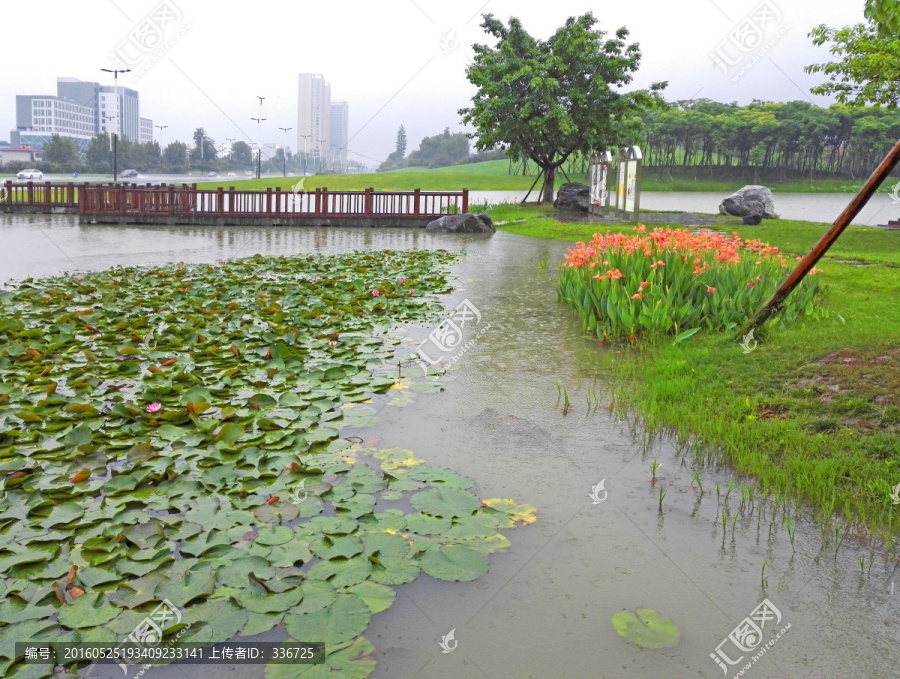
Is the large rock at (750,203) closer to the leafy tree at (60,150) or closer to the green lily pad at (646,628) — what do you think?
the green lily pad at (646,628)

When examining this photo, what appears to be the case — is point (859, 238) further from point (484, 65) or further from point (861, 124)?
point (861, 124)

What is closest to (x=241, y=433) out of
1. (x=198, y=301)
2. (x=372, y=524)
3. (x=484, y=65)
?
(x=372, y=524)

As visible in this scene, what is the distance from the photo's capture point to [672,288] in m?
6.79

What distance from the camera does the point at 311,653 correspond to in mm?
2217

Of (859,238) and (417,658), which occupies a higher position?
(859,238)

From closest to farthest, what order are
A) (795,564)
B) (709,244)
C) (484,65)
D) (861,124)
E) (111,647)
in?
(111,647) < (795,564) < (709,244) < (484,65) < (861,124)

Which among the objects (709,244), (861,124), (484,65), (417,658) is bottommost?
(417,658)

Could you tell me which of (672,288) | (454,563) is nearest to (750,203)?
(672,288)

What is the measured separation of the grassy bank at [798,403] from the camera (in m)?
3.57

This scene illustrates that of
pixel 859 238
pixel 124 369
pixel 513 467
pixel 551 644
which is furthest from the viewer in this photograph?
pixel 859 238

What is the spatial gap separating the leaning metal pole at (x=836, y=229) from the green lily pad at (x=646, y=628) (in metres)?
2.89

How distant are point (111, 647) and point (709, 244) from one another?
696 cm

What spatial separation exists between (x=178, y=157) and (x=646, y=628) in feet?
343

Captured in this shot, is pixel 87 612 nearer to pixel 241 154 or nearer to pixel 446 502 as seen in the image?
pixel 446 502
